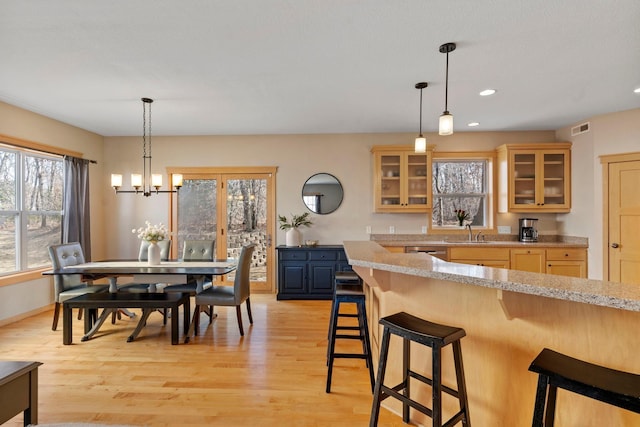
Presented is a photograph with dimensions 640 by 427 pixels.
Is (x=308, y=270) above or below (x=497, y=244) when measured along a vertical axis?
below

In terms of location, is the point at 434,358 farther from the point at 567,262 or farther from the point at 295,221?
the point at 567,262

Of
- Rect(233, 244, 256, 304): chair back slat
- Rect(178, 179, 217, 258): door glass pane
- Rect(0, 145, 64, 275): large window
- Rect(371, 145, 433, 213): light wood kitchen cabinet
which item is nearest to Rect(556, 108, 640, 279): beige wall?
Rect(371, 145, 433, 213): light wood kitchen cabinet

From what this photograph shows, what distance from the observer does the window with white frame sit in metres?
5.10

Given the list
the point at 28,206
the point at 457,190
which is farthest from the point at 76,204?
the point at 457,190

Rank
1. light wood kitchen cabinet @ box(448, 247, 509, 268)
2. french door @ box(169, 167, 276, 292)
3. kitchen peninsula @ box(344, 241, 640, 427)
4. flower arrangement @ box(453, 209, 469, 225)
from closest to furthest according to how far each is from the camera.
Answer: kitchen peninsula @ box(344, 241, 640, 427) → light wood kitchen cabinet @ box(448, 247, 509, 268) → flower arrangement @ box(453, 209, 469, 225) → french door @ box(169, 167, 276, 292)

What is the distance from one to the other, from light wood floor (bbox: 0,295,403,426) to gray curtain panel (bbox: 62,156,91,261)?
1.23 metres

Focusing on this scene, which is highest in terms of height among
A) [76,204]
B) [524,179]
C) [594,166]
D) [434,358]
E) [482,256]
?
[594,166]

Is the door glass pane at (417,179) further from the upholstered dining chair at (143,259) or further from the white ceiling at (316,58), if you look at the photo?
the upholstered dining chair at (143,259)

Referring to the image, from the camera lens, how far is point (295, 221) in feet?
16.6

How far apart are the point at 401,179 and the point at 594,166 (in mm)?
2473

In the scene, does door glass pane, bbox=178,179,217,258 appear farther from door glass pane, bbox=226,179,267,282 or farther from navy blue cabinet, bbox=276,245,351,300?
navy blue cabinet, bbox=276,245,351,300

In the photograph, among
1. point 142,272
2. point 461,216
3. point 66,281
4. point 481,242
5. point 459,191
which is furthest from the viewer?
point 459,191

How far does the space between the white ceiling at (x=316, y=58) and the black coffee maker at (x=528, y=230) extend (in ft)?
4.96

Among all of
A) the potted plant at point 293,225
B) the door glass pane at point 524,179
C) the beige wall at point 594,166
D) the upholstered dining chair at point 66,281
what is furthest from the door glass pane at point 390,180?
the upholstered dining chair at point 66,281
